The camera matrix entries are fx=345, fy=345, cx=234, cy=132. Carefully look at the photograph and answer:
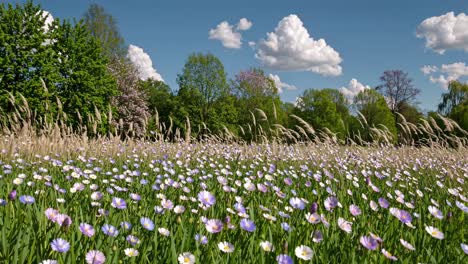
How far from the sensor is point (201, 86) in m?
Result: 35.8

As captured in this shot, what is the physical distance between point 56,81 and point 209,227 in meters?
22.8

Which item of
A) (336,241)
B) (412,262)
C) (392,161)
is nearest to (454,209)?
(412,262)

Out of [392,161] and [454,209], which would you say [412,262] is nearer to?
[454,209]

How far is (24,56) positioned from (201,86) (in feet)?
59.2

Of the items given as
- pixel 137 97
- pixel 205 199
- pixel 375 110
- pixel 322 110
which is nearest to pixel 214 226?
pixel 205 199

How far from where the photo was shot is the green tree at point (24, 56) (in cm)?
1961

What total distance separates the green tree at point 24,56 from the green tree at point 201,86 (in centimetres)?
1554

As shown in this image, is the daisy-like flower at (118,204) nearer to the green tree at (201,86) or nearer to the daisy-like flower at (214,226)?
the daisy-like flower at (214,226)

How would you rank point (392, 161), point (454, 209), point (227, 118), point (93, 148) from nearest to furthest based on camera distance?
point (454, 209), point (93, 148), point (392, 161), point (227, 118)

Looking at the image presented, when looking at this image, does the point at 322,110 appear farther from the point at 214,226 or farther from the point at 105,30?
the point at 214,226

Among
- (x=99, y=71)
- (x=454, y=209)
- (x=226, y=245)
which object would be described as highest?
(x=99, y=71)

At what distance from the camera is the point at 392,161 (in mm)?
7750

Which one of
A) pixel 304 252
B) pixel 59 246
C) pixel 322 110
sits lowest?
pixel 304 252

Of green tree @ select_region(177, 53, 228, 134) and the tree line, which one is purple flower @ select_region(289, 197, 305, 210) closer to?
the tree line
